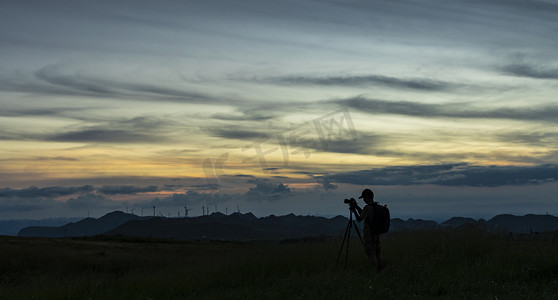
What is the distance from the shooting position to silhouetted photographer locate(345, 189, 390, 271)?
45.9ft

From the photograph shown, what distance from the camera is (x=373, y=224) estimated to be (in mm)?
13984

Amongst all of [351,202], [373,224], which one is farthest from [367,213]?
[351,202]

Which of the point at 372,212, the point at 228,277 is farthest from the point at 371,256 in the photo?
the point at 228,277

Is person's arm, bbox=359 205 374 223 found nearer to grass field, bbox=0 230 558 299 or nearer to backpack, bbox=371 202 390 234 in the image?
backpack, bbox=371 202 390 234

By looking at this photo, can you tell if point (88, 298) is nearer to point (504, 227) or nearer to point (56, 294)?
point (56, 294)

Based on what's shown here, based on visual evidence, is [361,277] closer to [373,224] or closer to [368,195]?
[373,224]

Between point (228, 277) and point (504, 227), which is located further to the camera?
point (504, 227)

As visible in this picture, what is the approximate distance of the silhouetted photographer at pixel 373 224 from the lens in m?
14.0

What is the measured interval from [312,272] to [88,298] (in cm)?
619

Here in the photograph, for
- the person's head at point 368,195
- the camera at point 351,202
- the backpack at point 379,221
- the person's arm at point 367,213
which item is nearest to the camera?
the backpack at point 379,221

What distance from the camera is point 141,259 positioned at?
3691cm

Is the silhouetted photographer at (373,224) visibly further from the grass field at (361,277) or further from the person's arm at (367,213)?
the grass field at (361,277)

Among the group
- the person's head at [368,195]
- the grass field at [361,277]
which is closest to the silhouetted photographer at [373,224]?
the person's head at [368,195]

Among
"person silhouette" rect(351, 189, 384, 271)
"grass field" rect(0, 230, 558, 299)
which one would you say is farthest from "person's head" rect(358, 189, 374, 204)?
"grass field" rect(0, 230, 558, 299)
